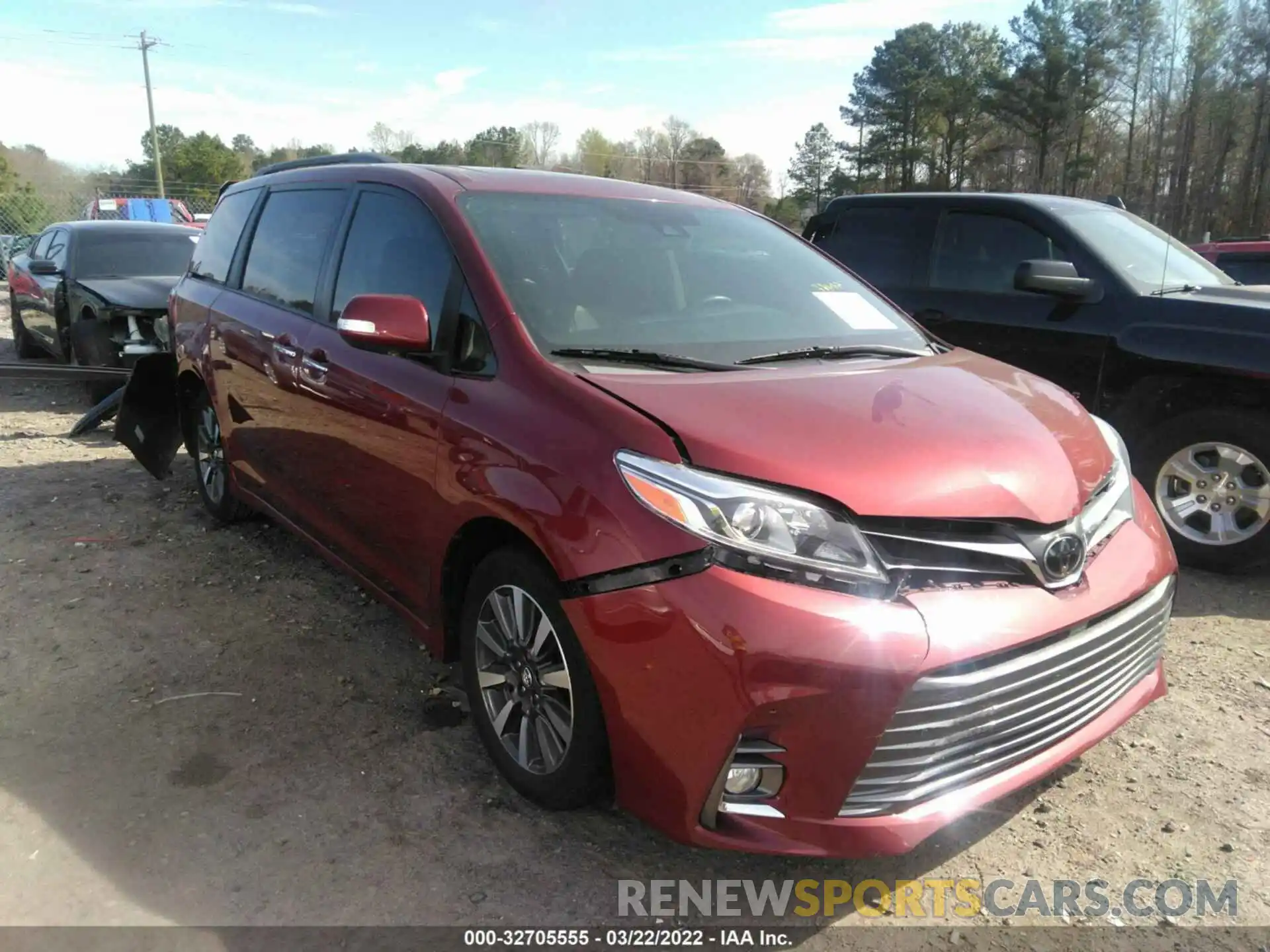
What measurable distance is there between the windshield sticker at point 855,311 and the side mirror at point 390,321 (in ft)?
4.86

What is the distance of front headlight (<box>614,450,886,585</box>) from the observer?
6.82 ft

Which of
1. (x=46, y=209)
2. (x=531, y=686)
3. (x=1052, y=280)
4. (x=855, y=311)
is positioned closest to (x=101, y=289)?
(x=855, y=311)

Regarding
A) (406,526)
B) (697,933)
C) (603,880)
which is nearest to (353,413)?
(406,526)

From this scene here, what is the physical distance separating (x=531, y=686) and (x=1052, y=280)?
380cm

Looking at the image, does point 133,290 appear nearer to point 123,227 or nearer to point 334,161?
point 123,227

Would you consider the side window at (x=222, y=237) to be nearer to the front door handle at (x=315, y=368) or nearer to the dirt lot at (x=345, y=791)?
the front door handle at (x=315, y=368)

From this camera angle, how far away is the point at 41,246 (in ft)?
36.3

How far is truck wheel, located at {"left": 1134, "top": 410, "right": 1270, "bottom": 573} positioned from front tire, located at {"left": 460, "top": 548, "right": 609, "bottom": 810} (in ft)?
12.2

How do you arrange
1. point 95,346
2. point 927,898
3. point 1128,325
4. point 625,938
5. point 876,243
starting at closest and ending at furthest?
1. point 625,938
2. point 927,898
3. point 1128,325
4. point 876,243
5. point 95,346

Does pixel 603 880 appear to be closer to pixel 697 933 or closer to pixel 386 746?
pixel 697 933

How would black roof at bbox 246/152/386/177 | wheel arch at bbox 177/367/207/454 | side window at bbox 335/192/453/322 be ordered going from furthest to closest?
1. wheel arch at bbox 177/367/207/454
2. black roof at bbox 246/152/386/177
3. side window at bbox 335/192/453/322

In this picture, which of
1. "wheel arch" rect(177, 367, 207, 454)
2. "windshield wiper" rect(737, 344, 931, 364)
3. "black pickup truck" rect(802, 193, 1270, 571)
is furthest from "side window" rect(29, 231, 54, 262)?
"windshield wiper" rect(737, 344, 931, 364)

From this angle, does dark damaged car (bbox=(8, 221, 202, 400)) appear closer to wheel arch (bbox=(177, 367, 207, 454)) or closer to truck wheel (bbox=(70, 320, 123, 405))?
truck wheel (bbox=(70, 320, 123, 405))

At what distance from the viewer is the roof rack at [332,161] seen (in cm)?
411
